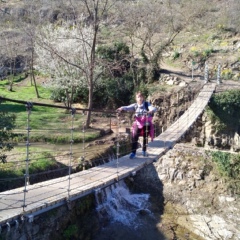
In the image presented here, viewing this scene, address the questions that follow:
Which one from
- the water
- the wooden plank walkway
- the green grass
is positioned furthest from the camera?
the green grass

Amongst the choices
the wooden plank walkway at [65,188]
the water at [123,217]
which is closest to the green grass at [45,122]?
the wooden plank walkway at [65,188]

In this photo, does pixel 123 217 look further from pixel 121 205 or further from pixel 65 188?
pixel 65 188

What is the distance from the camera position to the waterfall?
7.14 metres

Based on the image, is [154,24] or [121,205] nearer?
[121,205]

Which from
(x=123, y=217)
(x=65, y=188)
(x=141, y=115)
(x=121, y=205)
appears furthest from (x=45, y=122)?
(x=65, y=188)

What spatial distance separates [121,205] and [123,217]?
0.40 m

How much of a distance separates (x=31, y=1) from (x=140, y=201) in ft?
77.5

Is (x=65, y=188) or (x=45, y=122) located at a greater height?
(x=45, y=122)

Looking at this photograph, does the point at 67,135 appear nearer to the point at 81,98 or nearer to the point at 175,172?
the point at 175,172

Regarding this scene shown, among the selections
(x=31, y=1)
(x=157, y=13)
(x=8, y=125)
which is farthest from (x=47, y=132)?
(x=31, y=1)

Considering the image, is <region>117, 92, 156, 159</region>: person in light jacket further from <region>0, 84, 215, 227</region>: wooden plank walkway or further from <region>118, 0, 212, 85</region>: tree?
<region>118, 0, 212, 85</region>: tree

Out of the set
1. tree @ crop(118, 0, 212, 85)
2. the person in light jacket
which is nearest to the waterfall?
the person in light jacket

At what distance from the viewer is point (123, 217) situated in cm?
739

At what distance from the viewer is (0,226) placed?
9.99 ft
